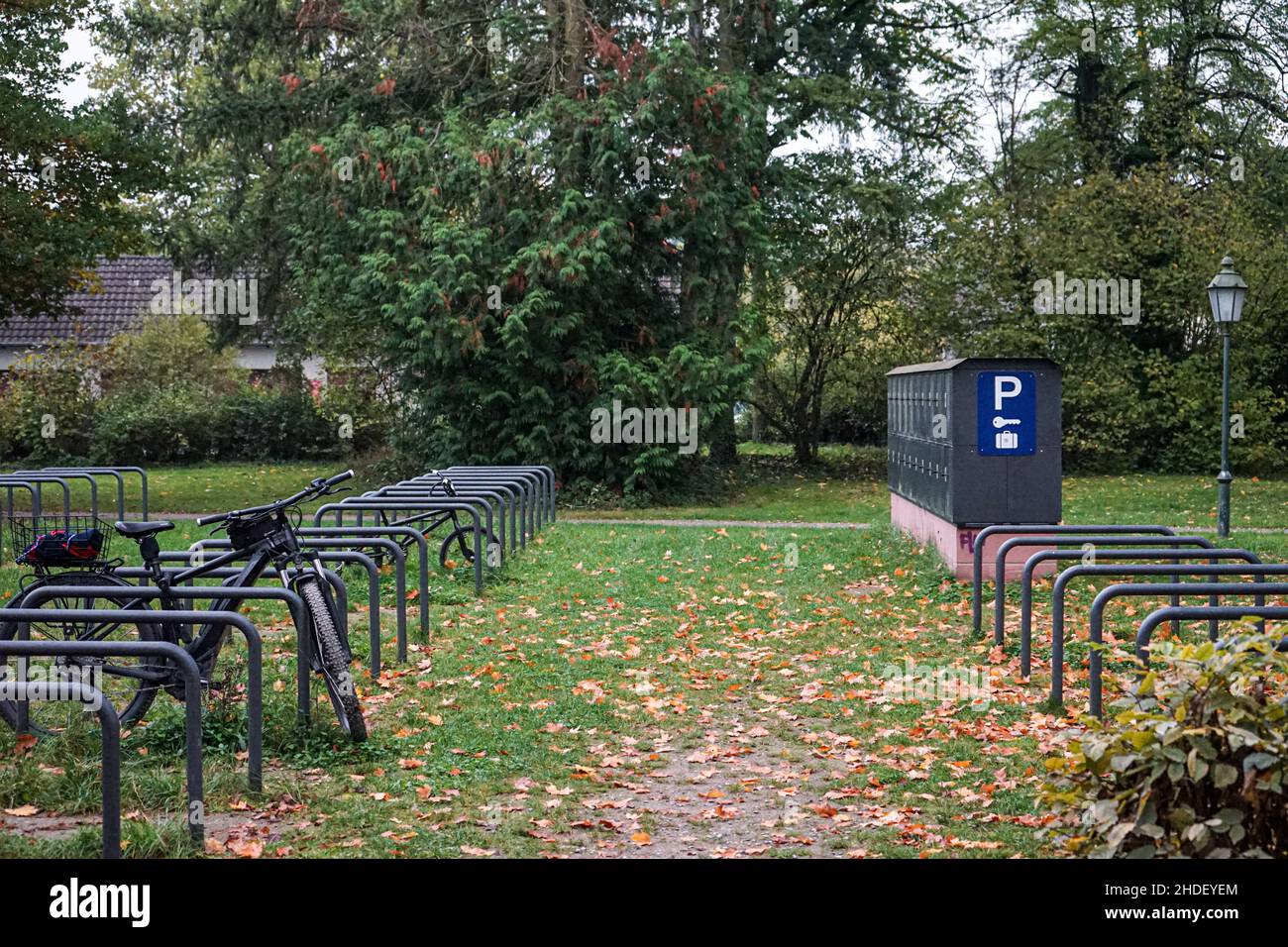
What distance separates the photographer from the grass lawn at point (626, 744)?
5.59 m

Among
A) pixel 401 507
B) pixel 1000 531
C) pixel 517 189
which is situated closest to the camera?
pixel 1000 531

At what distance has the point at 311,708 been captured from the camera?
7316 millimetres

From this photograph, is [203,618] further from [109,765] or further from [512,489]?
[512,489]

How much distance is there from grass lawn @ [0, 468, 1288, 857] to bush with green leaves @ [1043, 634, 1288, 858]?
95cm

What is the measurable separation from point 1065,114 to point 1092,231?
535 centimetres

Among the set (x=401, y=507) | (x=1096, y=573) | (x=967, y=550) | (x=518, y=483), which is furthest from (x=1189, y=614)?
(x=518, y=483)

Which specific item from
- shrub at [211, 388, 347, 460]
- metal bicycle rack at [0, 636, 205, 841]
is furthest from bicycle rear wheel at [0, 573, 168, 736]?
shrub at [211, 388, 347, 460]

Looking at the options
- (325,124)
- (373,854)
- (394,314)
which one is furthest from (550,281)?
(373,854)

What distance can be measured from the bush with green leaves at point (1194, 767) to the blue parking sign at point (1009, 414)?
24.1ft

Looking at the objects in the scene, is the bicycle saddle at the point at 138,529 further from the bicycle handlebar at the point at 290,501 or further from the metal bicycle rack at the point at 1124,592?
the metal bicycle rack at the point at 1124,592

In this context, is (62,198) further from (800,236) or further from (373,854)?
(373,854)

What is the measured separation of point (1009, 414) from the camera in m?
11.9

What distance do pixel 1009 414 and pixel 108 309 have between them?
31.0 m

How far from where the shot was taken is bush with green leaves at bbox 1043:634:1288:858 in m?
4.23
